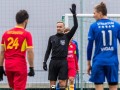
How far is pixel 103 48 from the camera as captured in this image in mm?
10977

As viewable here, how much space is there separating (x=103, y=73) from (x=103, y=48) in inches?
18.0

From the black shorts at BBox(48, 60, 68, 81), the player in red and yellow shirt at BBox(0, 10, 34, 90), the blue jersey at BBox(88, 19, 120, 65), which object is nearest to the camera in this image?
the blue jersey at BBox(88, 19, 120, 65)

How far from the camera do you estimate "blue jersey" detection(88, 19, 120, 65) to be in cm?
1095

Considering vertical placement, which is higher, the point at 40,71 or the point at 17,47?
the point at 17,47

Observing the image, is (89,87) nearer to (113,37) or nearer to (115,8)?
(115,8)

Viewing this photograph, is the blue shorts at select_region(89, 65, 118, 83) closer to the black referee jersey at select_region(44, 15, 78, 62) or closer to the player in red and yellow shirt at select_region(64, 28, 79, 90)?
the black referee jersey at select_region(44, 15, 78, 62)

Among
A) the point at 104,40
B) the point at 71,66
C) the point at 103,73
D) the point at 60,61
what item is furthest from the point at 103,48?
the point at 71,66

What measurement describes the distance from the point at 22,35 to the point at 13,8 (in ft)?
25.5

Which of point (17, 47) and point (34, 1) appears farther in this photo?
point (34, 1)

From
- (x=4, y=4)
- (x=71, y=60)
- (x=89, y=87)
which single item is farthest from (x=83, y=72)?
(x=4, y=4)

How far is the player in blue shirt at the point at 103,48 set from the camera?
10953mm

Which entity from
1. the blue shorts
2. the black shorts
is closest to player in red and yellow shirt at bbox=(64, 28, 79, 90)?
the black shorts

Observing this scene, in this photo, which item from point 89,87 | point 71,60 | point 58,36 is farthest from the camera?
point 89,87

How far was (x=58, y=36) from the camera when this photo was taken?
14.5 m
